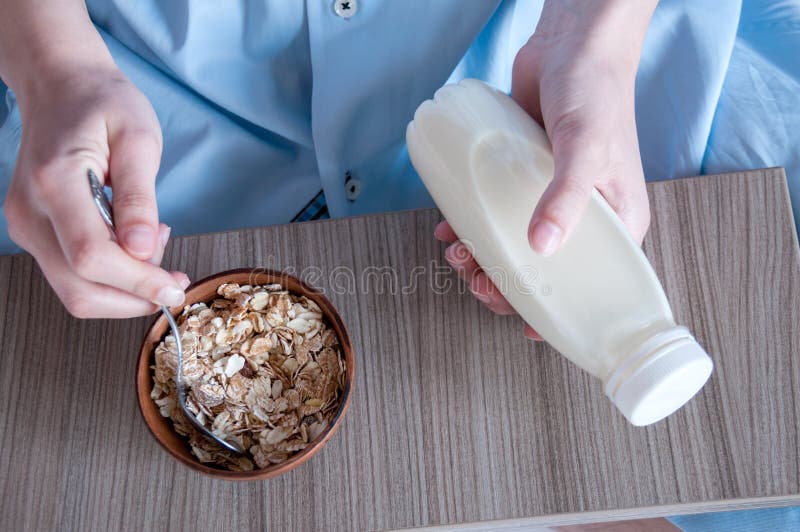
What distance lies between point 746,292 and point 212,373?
1.44ft

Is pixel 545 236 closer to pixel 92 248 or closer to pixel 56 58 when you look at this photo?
pixel 92 248

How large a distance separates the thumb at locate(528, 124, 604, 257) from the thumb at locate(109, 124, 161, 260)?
0.86 feet

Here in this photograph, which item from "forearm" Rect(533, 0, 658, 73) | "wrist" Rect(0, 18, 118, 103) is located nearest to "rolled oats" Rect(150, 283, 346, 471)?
"wrist" Rect(0, 18, 118, 103)

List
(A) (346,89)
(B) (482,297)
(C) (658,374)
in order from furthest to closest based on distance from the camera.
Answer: (A) (346,89)
(B) (482,297)
(C) (658,374)

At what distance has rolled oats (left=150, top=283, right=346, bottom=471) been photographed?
48 centimetres

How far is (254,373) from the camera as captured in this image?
50cm

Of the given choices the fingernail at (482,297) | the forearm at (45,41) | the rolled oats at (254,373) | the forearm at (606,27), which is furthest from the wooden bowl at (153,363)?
the forearm at (606,27)

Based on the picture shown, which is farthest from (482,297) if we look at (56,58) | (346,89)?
(56,58)

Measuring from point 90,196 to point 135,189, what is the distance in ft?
0.10

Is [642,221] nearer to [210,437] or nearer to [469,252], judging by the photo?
[469,252]

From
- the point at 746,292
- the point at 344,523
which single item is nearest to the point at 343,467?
the point at 344,523

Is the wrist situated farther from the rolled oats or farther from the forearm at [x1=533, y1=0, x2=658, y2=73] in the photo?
the forearm at [x1=533, y1=0, x2=658, y2=73]

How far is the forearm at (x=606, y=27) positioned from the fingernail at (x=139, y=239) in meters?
0.39

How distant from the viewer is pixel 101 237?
427 millimetres
